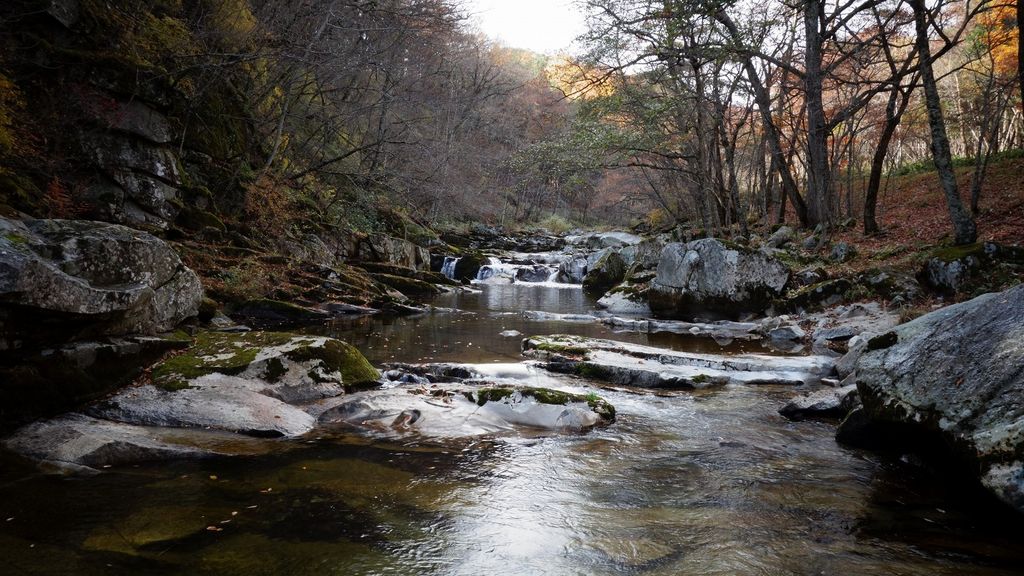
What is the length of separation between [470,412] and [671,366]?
336 centimetres

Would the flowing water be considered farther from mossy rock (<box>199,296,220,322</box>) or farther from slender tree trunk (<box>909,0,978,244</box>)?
slender tree trunk (<box>909,0,978,244</box>)

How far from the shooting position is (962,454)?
10.6ft

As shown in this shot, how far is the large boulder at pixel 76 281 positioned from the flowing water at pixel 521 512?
50.2 inches

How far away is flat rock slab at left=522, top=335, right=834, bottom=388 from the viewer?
673 centimetres

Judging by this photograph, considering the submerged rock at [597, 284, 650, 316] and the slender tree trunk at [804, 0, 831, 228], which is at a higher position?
the slender tree trunk at [804, 0, 831, 228]

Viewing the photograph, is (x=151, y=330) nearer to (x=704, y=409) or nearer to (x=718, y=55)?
(x=704, y=409)

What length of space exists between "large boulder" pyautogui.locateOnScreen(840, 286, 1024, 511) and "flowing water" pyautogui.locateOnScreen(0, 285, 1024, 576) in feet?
1.39

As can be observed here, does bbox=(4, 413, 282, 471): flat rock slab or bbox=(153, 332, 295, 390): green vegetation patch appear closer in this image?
bbox=(4, 413, 282, 471): flat rock slab

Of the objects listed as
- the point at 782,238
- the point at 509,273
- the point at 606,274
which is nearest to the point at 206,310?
the point at 606,274

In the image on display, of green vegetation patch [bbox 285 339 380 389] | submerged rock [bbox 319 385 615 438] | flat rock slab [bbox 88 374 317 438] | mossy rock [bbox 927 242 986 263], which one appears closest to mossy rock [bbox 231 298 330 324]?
green vegetation patch [bbox 285 339 380 389]

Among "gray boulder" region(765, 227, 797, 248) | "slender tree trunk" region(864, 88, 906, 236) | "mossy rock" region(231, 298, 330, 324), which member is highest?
"slender tree trunk" region(864, 88, 906, 236)

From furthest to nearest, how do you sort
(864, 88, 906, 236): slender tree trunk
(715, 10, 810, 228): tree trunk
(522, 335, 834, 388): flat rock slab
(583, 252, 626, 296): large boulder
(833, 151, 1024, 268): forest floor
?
1. (583, 252, 626, 296): large boulder
2. (715, 10, 810, 228): tree trunk
3. (864, 88, 906, 236): slender tree trunk
4. (833, 151, 1024, 268): forest floor
5. (522, 335, 834, 388): flat rock slab

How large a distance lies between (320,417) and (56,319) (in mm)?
2291

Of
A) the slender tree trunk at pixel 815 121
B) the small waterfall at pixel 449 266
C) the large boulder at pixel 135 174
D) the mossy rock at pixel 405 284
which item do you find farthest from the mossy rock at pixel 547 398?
the small waterfall at pixel 449 266
